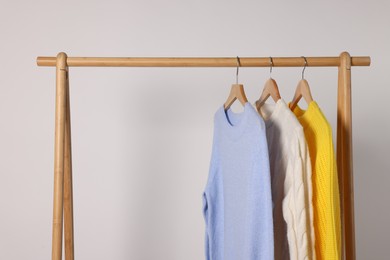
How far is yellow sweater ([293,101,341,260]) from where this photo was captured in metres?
1.42

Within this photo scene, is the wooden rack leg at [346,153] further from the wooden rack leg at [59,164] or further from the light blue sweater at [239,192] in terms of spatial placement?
the wooden rack leg at [59,164]

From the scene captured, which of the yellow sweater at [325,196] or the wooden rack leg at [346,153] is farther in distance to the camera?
the wooden rack leg at [346,153]

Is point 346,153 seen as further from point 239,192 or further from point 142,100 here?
point 142,100

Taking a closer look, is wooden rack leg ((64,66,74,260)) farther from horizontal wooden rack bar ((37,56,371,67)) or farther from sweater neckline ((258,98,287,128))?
sweater neckline ((258,98,287,128))

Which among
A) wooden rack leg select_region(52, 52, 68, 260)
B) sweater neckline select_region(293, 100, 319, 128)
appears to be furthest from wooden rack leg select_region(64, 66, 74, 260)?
sweater neckline select_region(293, 100, 319, 128)

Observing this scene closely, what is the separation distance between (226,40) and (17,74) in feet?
3.24

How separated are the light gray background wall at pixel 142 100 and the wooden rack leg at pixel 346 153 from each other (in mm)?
785

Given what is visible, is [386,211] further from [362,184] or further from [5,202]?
[5,202]

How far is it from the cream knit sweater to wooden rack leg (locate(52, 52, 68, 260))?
0.68 metres

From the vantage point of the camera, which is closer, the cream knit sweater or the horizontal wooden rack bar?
the cream knit sweater

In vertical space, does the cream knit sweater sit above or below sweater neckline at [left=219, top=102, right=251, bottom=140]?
below

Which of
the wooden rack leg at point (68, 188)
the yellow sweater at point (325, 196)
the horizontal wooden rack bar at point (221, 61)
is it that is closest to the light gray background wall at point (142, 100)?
the wooden rack leg at point (68, 188)

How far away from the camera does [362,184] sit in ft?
8.13

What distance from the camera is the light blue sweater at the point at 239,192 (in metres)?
1.43
